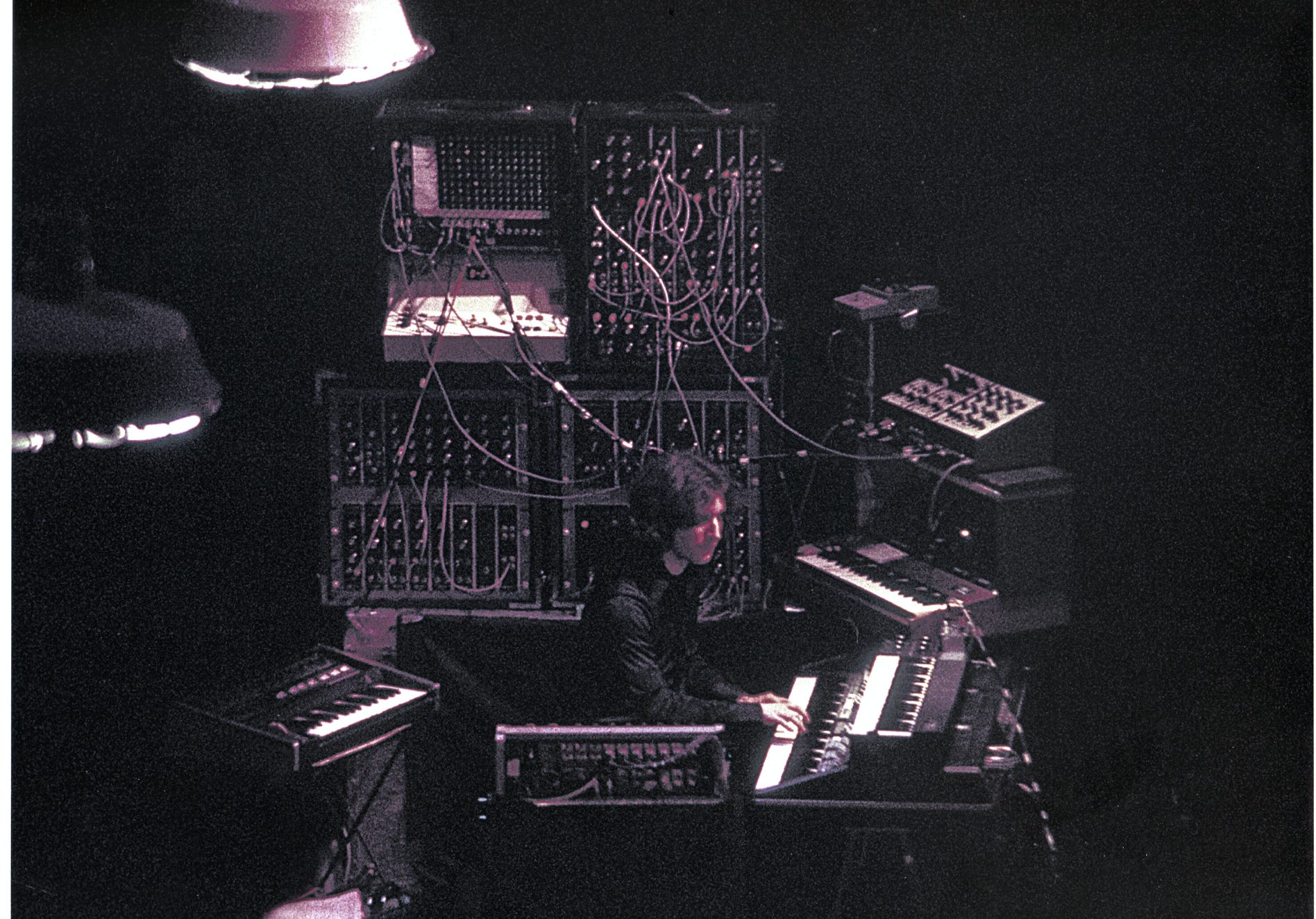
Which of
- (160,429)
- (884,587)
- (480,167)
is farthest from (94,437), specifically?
(884,587)

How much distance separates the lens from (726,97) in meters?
4.88

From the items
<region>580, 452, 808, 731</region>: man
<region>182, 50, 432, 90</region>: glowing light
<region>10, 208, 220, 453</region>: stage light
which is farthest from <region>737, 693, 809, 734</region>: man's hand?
<region>10, 208, 220, 453</region>: stage light

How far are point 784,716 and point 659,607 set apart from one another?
0.43 metres

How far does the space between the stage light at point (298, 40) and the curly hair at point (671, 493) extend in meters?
1.21

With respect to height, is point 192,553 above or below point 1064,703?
above

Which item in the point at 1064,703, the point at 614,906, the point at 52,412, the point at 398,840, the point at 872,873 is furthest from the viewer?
the point at 1064,703

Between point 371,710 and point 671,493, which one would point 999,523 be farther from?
point 371,710

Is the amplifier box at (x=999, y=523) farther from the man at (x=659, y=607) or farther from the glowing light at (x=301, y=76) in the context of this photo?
the glowing light at (x=301, y=76)

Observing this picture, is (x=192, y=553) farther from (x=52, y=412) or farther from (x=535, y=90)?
(x=52, y=412)

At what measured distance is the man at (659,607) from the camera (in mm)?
3895

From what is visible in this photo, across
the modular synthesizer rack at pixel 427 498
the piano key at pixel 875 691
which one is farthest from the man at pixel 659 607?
the modular synthesizer rack at pixel 427 498

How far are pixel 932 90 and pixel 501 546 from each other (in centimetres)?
189

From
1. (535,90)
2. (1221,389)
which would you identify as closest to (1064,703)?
(1221,389)

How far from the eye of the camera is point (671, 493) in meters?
3.94
